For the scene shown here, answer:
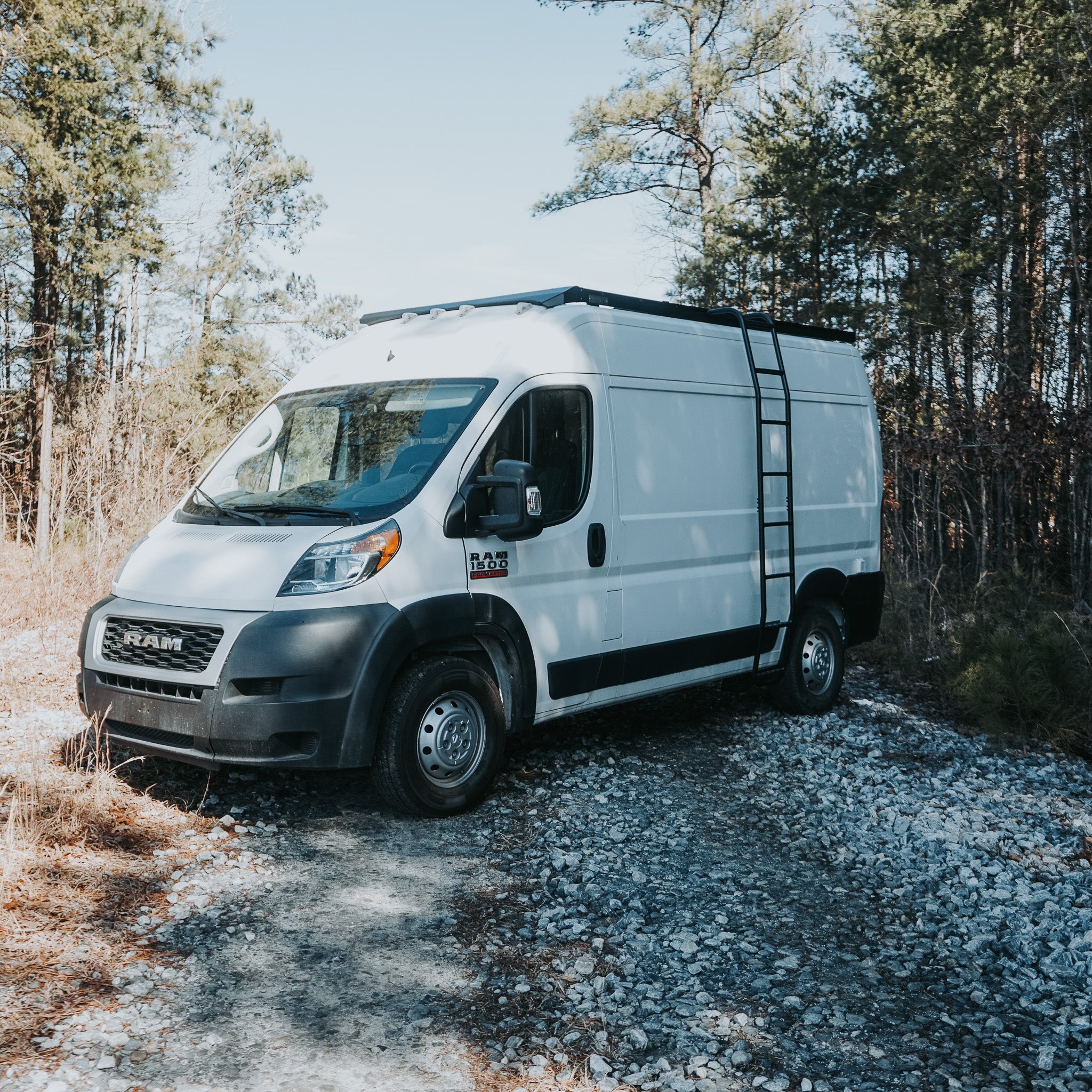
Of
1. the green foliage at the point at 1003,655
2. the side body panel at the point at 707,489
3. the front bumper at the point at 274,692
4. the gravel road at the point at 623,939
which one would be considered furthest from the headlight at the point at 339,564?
the green foliage at the point at 1003,655

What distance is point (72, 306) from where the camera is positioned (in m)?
20.3

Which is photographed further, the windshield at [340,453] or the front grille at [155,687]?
the windshield at [340,453]

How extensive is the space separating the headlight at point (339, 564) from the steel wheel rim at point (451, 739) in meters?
0.81

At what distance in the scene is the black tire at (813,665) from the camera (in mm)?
7629

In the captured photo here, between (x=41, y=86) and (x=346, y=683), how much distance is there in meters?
17.4

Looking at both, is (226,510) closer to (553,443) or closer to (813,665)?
(553,443)

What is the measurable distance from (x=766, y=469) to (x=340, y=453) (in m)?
3.04

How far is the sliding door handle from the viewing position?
5.86 meters

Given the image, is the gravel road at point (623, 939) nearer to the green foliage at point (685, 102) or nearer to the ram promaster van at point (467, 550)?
the ram promaster van at point (467, 550)

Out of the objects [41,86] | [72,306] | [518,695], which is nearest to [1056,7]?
[518,695]

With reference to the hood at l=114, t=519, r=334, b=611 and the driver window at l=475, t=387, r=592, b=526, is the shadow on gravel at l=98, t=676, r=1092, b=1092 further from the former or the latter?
the driver window at l=475, t=387, r=592, b=526

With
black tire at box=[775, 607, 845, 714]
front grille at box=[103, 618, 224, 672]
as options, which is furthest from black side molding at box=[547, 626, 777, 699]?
front grille at box=[103, 618, 224, 672]

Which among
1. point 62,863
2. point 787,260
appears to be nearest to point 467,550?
point 62,863

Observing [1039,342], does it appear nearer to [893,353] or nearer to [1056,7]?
[893,353]
